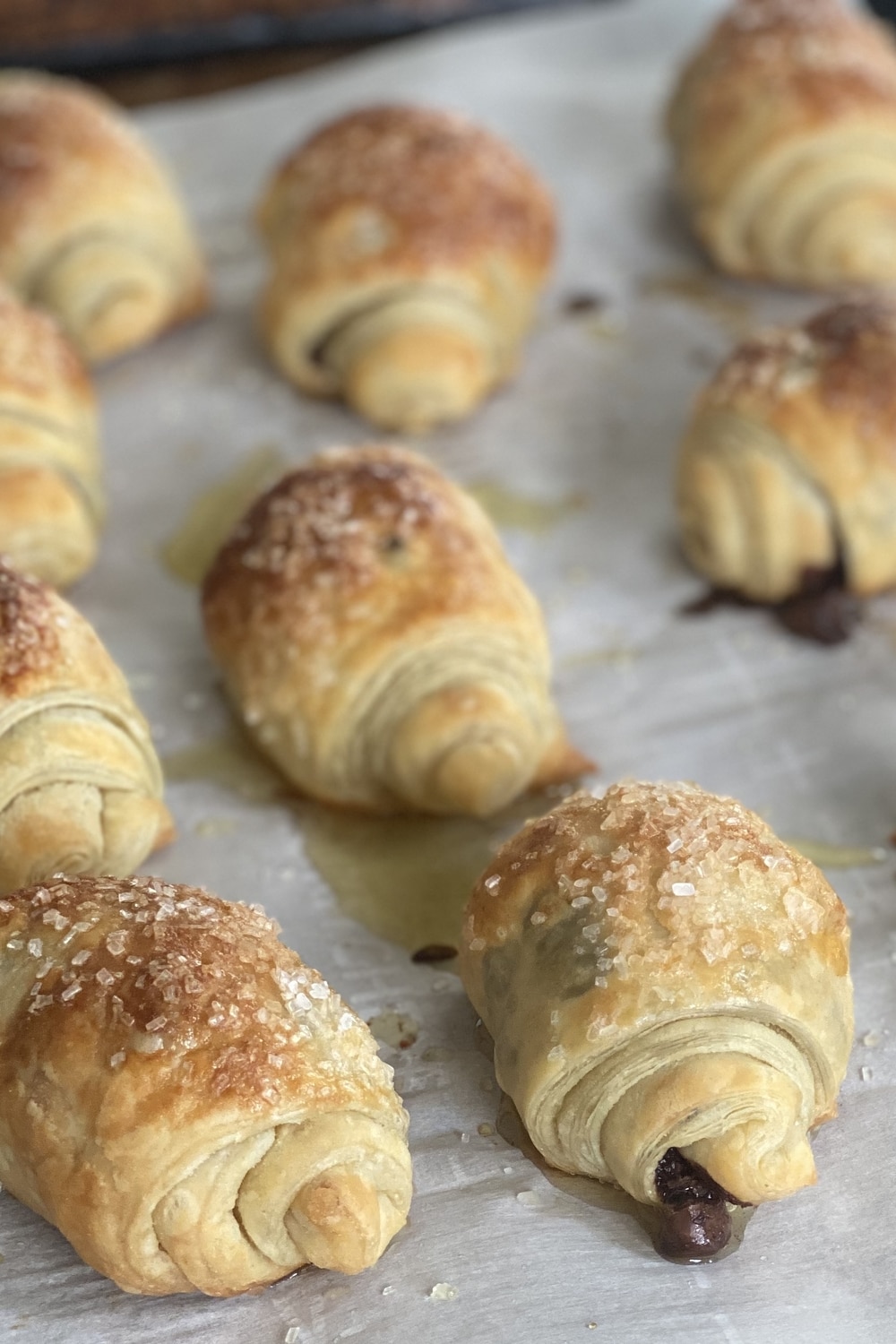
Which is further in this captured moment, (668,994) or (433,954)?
(433,954)

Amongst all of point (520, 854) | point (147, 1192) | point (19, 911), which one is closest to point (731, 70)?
point (520, 854)

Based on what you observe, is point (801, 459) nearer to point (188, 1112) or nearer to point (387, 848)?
point (387, 848)

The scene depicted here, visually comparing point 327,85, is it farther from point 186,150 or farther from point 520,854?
point 520,854

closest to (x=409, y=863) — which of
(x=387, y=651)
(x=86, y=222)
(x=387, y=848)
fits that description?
(x=387, y=848)

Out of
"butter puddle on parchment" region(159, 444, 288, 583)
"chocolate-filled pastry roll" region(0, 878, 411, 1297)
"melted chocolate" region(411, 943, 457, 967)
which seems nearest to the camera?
"chocolate-filled pastry roll" region(0, 878, 411, 1297)

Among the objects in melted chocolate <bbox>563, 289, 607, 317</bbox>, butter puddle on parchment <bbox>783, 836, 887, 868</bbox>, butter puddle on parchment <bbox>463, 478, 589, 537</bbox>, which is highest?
melted chocolate <bbox>563, 289, 607, 317</bbox>

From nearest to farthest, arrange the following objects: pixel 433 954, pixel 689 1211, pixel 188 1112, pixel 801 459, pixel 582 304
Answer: pixel 188 1112, pixel 689 1211, pixel 433 954, pixel 801 459, pixel 582 304

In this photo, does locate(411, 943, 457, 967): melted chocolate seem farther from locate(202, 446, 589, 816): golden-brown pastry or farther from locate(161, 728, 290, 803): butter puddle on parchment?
locate(161, 728, 290, 803): butter puddle on parchment

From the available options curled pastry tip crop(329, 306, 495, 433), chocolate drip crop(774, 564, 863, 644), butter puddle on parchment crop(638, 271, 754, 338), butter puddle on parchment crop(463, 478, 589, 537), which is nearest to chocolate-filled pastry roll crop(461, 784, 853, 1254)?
chocolate drip crop(774, 564, 863, 644)
